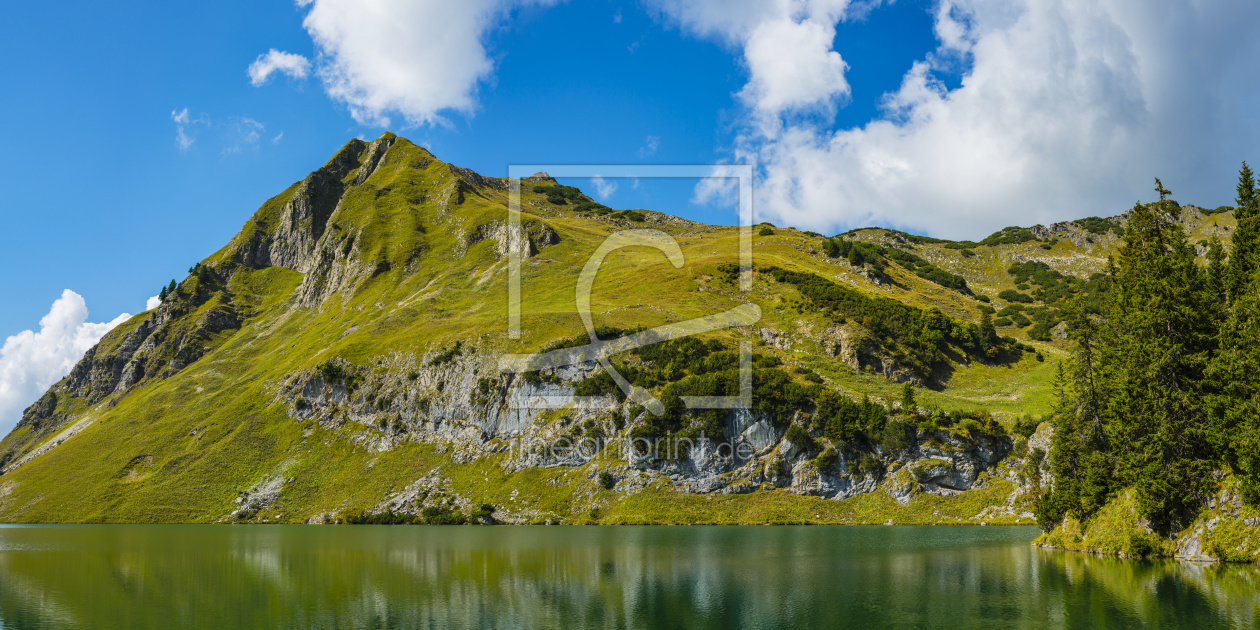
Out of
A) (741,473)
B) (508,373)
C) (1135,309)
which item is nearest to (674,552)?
(1135,309)

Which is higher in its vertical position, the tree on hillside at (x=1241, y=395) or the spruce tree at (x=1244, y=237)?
the spruce tree at (x=1244, y=237)

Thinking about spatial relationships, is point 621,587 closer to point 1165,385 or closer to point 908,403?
point 1165,385

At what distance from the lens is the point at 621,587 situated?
149ft

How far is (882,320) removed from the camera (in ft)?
504

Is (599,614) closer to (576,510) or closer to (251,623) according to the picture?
(251,623)

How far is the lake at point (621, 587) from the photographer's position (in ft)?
113

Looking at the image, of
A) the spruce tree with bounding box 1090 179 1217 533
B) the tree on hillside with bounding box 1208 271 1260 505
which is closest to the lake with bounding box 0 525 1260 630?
the spruce tree with bounding box 1090 179 1217 533

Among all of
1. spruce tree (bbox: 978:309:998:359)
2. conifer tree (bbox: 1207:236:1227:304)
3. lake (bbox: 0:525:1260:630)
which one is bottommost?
lake (bbox: 0:525:1260:630)

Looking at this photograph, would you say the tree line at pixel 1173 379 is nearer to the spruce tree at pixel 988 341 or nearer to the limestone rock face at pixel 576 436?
the limestone rock face at pixel 576 436

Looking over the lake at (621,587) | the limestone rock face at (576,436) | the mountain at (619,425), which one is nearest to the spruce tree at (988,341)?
the mountain at (619,425)

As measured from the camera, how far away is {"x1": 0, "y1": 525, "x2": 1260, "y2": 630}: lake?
34.6 m

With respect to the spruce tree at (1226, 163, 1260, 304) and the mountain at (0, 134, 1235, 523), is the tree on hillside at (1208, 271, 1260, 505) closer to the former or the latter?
the spruce tree at (1226, 163, 1260, 304)

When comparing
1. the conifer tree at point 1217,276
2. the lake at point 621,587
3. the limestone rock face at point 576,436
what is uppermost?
the conifer tree at point 1217,276

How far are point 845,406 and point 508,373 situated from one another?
65834 millimetres
